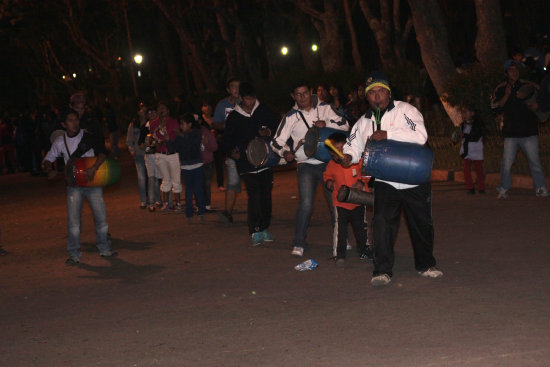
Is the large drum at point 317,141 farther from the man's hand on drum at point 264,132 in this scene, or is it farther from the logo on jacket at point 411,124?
the logo on jacket at point 411,124

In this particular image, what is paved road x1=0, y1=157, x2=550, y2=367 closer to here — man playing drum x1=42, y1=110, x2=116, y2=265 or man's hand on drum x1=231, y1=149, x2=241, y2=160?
man playing drum x1=42, y1=110, x2=116, y2=265

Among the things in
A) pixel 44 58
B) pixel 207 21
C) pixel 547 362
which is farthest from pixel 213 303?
pixel 44 58

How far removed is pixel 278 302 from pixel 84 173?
11.5 feet

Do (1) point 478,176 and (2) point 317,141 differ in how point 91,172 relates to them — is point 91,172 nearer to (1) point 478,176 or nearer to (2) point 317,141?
(2) point 317,141

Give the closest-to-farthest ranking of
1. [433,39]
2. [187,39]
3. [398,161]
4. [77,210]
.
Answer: [398,161] → [77,210] → [433,39] → [187,39]

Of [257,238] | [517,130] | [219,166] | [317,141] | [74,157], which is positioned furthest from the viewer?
[219,166]

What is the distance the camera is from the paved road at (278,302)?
Result: 6.34m

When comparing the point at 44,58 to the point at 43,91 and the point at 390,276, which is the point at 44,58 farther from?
the point at 390,276

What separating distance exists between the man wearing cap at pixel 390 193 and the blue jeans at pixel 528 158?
18.5 feet

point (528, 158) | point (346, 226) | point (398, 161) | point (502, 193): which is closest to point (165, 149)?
point (502, 193)

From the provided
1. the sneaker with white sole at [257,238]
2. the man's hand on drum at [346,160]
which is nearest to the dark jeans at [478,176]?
the sneaker with white sole at [257,238]

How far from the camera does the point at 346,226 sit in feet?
31.8

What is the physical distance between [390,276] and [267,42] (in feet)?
116

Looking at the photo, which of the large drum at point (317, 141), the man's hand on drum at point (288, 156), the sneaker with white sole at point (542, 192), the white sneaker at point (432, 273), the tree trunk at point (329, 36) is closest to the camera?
the white sneaker at point (432, 273)
